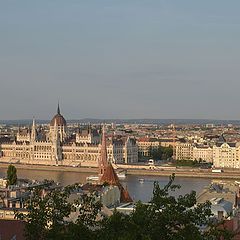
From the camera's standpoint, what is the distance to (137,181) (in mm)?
31984

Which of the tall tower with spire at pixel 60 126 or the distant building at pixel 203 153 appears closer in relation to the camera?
the distant building at pixel 203 153

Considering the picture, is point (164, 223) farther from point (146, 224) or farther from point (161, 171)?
point (161, 171)

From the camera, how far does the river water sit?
25522 millimetres

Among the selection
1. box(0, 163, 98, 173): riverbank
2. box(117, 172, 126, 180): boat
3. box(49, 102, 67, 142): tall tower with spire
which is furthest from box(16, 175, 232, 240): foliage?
box(49, 102, 67, 142): tall tower with spire

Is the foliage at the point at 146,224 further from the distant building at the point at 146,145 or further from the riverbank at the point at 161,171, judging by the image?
the distant building at the point at 146,145

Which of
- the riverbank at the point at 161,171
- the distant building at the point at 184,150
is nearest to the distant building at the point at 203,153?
the distant building at the point at 184,150

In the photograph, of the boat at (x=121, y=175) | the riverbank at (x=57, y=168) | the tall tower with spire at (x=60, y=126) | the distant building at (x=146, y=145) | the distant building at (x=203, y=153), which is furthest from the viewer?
the distant building at (x=146, y=145)

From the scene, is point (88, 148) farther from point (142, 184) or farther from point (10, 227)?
point (10, 227)

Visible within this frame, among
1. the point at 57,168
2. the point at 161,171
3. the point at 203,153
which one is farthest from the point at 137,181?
the point at 203,153

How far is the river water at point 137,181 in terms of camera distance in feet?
83.7

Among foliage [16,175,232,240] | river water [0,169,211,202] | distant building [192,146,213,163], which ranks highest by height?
foliage [16,175,232,240]

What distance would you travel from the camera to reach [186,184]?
100.0ft

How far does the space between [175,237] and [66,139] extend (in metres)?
42.3

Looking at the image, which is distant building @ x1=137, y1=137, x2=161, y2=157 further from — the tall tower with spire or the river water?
the river water
